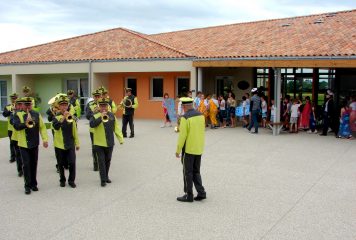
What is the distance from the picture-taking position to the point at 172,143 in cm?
1283

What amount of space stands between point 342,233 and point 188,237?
194cm

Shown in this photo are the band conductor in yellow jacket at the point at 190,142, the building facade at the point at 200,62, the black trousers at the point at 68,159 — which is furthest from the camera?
the building facade at the point at 200,62

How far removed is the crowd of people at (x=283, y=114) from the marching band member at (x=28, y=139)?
24.2ft

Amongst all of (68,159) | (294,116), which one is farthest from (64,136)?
(294,116)

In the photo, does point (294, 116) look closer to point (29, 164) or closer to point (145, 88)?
point (145, 88)

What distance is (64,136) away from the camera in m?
7.62

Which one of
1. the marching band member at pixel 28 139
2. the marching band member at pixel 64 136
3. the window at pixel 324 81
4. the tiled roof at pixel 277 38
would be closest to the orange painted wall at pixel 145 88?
the tiled roof at pixel 277 38

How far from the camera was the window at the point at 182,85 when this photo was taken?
20.0 meters

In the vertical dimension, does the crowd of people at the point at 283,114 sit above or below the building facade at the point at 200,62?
below

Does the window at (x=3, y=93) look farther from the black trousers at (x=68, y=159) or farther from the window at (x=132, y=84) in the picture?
the black trousers at (x=68, y=159)

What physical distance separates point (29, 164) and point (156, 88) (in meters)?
13.6

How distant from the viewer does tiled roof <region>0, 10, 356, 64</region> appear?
50.8ft

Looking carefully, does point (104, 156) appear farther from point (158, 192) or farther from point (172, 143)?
point (172, 143)

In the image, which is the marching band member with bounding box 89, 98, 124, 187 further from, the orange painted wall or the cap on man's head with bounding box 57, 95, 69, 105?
the orange painted wall
